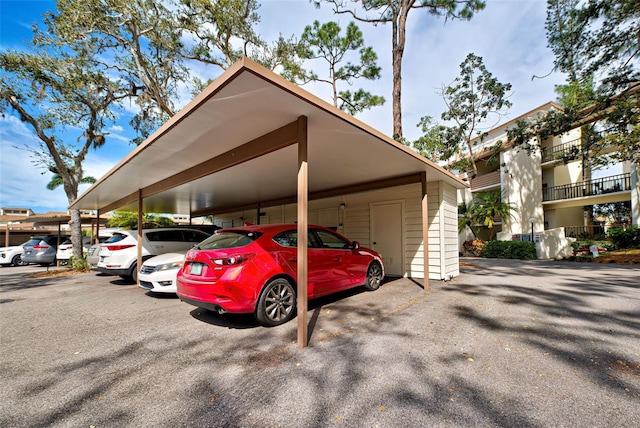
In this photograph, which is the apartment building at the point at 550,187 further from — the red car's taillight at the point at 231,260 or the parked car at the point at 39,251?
the parked car at the point at 39,251

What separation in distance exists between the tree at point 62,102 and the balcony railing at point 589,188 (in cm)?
2359

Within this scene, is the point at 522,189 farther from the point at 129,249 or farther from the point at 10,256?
the point at 10,256

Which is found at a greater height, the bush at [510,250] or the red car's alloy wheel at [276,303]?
the red car's alloy wheel at [276,303]

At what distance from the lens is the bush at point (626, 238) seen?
12047 millimetres

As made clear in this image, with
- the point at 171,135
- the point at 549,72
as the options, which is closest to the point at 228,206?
the point at 171,135

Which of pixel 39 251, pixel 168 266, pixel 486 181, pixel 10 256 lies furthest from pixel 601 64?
pixel 10 256

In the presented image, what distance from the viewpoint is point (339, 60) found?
43.4 feet

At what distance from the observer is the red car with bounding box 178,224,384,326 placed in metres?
3.27

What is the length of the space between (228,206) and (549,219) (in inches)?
773

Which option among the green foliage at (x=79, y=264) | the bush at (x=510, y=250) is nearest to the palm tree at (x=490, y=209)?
the bush at (x=510, y=250)

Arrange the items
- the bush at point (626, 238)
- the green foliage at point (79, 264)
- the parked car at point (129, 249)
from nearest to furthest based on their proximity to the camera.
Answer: the parked car at point (129, 249) → the green foliage at point (79, 264) → the bush at point (626, 238)

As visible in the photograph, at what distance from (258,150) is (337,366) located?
274 cm

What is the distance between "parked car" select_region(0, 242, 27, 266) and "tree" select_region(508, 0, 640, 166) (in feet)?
75.5

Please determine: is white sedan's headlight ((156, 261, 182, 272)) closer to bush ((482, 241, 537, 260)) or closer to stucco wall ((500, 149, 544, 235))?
bush ((482, 241, 537, 260))
